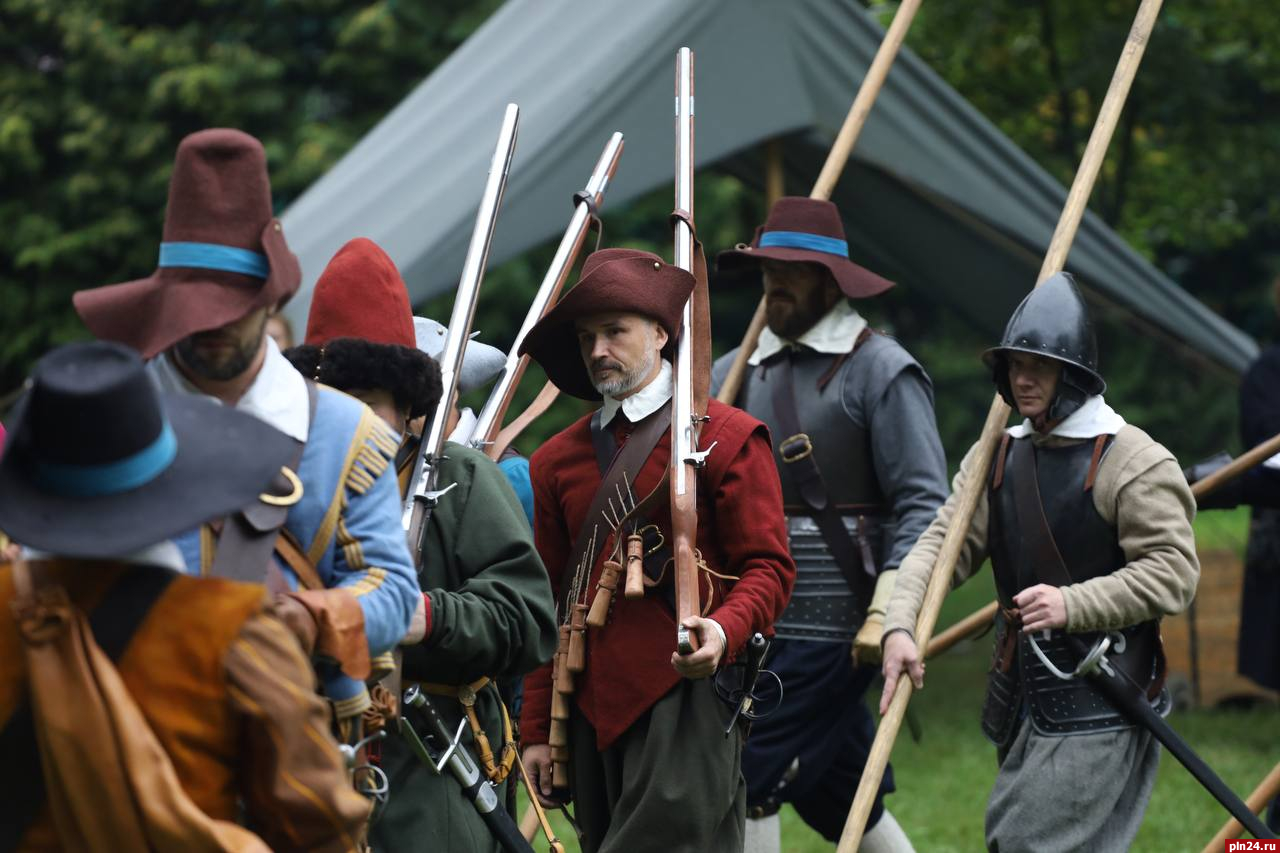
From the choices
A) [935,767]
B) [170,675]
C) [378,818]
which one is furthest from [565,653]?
[935,767]

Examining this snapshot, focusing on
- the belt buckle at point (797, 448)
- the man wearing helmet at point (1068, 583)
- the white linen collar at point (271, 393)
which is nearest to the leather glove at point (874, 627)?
the belt buckle at point (797, 448)

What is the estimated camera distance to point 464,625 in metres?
3.29

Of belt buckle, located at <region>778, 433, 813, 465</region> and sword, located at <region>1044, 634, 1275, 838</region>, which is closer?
sword, located at <region>1044, 634, 1275, 838</region>

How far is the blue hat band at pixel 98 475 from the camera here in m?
2.35

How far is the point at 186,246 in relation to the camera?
8.79ft

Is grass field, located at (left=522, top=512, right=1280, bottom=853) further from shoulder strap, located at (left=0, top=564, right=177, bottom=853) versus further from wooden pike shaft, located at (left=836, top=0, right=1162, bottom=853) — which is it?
shoulder strap, located at (left=0, top=564, right=177, bottom=853)

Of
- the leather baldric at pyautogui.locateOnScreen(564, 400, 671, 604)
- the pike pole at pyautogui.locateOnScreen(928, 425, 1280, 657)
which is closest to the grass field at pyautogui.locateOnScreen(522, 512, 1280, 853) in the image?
the pike pole at pyautogui.locateOnScreen(928, 425, 1280, 657)

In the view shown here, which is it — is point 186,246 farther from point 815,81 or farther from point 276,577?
point 815,81

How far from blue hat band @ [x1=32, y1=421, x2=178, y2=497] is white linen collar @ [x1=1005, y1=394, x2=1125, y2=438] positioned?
95.1 inches

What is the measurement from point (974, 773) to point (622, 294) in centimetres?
393

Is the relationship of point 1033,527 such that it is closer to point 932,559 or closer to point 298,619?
point 932,559

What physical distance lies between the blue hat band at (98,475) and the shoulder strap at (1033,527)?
7.81 ft

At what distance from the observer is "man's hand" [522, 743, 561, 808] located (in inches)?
160

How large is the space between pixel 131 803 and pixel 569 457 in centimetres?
188
